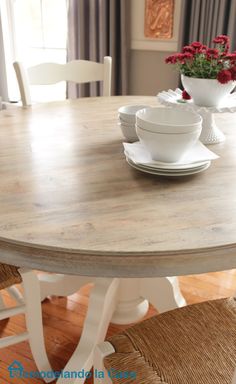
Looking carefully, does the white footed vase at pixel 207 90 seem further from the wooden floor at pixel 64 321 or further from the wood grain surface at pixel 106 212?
the wooden floor at pixel 64 321

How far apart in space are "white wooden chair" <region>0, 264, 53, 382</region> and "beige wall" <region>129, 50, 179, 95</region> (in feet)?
6.01

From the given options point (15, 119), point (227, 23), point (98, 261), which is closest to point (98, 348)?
point (98, 261)

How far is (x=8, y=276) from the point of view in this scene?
1.06 meters

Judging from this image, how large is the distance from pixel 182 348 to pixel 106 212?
13.6 inches

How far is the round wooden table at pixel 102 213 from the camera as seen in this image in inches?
25.8

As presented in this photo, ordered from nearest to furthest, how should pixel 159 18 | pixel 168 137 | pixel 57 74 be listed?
pixel 168 137 → pixel 57 74 → pixel 159 18

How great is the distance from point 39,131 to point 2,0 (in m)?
2.12

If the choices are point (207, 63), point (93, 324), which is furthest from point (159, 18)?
point (93, 324)

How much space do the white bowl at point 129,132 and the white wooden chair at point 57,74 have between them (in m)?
0.61

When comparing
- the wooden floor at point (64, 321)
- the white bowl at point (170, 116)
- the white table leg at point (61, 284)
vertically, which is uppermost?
the white bowl at point (170, 116)

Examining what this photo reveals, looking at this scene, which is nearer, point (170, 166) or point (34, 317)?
point (170, 166)

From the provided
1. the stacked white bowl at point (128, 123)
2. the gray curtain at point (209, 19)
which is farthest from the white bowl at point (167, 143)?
the gray curtain at point (209, 19)

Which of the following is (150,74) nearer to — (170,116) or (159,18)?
(159,18)

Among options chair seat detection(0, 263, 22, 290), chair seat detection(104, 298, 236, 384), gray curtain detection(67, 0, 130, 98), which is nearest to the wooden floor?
chair seat detection(0, 263, 22, 290)
